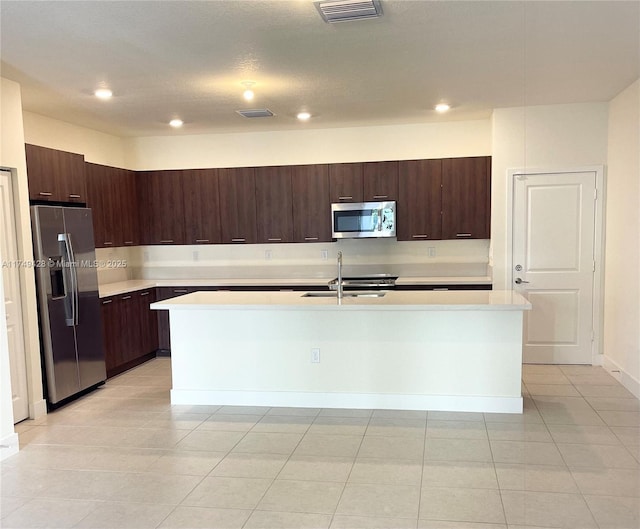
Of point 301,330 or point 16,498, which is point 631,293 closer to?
point 301,330

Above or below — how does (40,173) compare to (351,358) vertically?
above

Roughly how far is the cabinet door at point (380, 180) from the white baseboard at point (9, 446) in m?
4.05

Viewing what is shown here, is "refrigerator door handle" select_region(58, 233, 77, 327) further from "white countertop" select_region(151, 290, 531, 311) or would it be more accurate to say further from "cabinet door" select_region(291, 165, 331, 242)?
"cabinet door" select_region(291, 165, 331, 242)

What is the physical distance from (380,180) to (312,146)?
98cm

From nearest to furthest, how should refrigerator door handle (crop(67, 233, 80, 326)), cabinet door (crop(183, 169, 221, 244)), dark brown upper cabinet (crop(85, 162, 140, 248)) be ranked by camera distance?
refrigerator door handle (crop(67, 233, 80, 326)) < dark brown upper cabinet (crop(85, 162, 140, 248)) < cabinet door (crop(183, 169, 221, 244))

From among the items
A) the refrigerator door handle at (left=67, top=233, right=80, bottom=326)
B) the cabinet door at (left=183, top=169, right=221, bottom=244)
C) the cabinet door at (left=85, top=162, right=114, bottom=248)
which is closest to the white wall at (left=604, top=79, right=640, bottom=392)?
the cabinet door at (left=183, top=169, right=221, bottom=244)

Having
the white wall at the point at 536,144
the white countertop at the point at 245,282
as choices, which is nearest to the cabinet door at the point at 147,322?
the white countertop at the point at 245,282

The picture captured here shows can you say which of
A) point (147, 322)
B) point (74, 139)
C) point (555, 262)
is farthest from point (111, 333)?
point (555, 262)

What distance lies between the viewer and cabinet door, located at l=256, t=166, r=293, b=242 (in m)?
5.95

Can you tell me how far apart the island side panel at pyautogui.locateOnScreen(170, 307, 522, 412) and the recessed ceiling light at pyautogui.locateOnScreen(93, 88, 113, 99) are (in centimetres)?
194

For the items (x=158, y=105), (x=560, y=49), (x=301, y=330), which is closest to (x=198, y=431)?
(x=301, y=330)

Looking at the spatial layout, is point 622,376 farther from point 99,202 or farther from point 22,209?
point 99,202

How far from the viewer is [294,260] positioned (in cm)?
629

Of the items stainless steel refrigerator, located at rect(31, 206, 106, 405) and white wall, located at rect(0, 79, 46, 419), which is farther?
stainless steel refrigerator, located at rect(31, 206, 106, 405)
